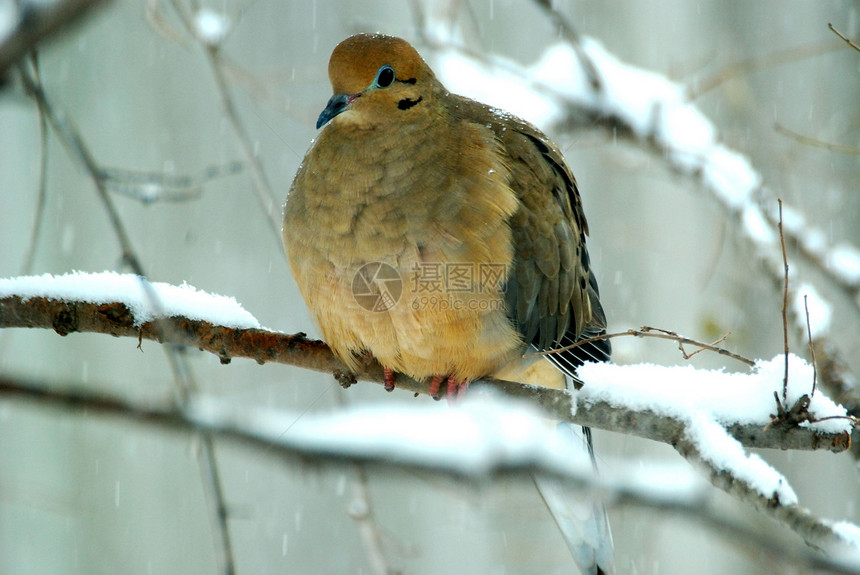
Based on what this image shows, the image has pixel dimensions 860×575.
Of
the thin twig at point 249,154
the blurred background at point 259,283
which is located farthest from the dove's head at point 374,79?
the blurred background at point 259,283

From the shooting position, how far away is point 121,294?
6.43ft

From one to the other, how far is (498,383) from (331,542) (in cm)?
300

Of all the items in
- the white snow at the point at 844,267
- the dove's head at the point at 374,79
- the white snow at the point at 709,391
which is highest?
the dove's head at the point at 374,79

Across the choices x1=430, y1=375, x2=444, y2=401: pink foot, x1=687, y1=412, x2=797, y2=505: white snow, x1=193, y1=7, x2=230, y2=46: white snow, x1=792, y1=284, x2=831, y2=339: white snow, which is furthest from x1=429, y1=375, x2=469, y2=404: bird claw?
x1=193, y1=7, x2=230, y2=46: white snow

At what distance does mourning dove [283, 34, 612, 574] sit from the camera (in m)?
2.27

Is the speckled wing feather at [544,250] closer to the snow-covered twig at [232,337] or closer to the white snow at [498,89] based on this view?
the snow-covered twig at [232,337]

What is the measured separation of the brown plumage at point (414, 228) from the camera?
7.43 feet

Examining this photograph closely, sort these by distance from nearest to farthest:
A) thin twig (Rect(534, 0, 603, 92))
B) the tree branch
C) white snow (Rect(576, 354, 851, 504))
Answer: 1. white snow (Rect(576, 354, 851, 504))
2. the tree branch
3. thin twig (Rect(534, 0, 603, 92))

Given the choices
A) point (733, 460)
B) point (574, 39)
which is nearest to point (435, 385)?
point (733, 460)

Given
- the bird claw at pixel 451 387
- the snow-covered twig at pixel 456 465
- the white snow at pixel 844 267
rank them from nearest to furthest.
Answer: the snow-covered twig at pixel 456 465, the bird claw at pixel 451 387, the white snow at pixel 844 267

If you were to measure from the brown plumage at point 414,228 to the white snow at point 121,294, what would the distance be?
1.22 ft

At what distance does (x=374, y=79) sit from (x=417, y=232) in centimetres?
48

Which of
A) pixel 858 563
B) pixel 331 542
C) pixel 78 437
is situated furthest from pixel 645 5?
pixel 858 563

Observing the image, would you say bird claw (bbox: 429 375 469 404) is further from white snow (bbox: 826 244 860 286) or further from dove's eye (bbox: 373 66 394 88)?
white snow (bbox: 826 244 860 286)
